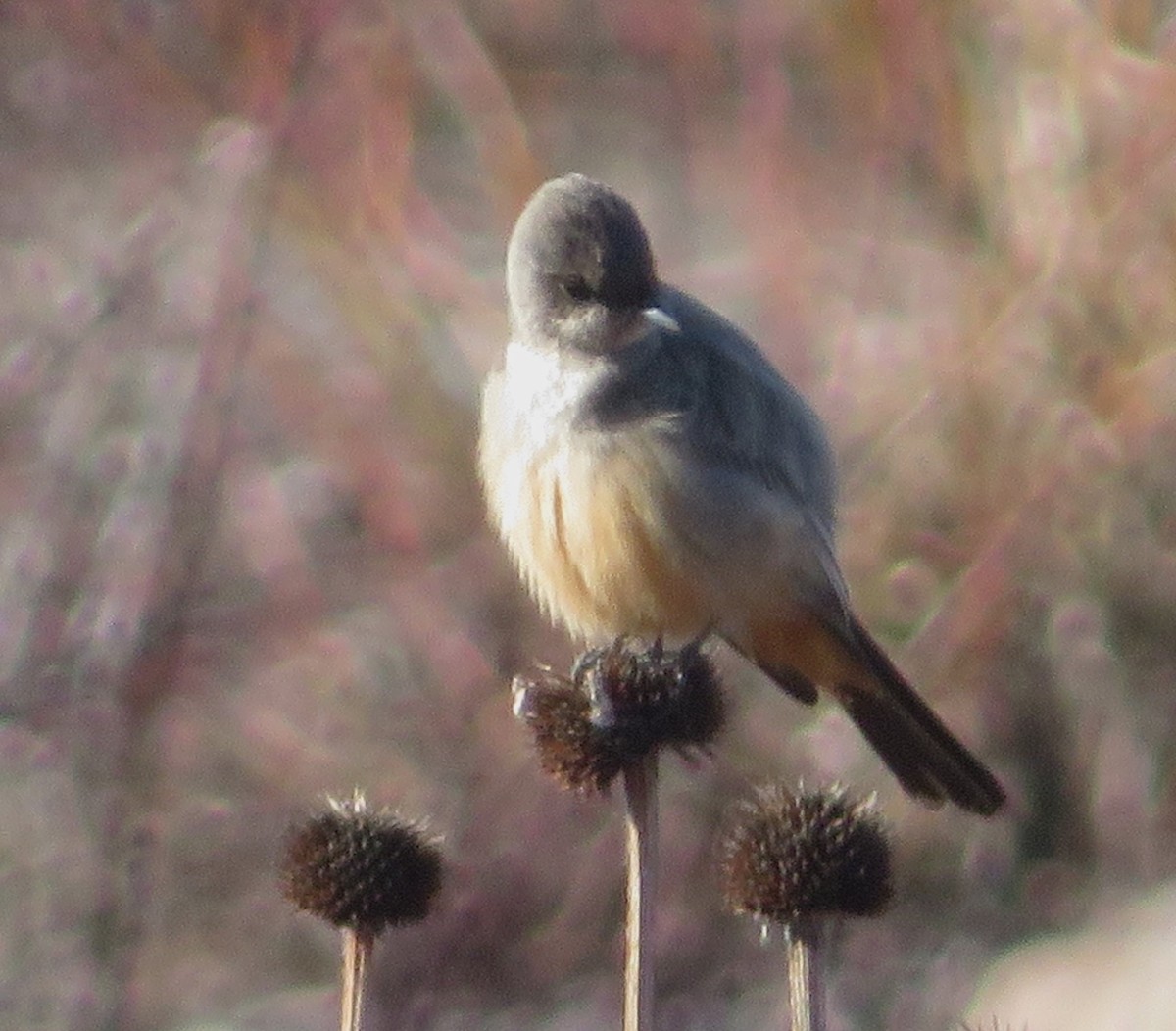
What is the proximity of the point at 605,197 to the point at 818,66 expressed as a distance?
5.04 metres

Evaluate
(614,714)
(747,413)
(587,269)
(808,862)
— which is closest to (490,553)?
(747,413)

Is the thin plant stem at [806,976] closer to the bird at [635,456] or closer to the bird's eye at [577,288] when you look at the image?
the bird at [635,456]

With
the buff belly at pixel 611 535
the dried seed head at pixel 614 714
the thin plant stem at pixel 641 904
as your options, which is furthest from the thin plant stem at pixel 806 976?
the buff belly at pixel 611 535

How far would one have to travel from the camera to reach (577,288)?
5859 mm

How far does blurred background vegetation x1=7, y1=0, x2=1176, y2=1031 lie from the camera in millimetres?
8203

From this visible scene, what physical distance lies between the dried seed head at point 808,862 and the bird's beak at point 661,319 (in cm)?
146

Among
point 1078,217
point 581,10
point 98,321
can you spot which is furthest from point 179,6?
point 1078,217

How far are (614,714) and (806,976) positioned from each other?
72cm

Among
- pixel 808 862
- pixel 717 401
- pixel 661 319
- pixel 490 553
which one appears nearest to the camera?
pixel 808 862

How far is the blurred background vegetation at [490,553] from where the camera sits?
8203 mm

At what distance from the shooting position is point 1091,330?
8820 millimetres

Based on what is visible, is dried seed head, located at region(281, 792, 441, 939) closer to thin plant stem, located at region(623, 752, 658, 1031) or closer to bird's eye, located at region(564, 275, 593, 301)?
thin plant stem, located at region(623, 752, 658, 1031)

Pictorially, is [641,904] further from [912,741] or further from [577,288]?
[912,741]

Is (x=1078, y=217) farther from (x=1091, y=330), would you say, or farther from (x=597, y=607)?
(x=597, y=607)
